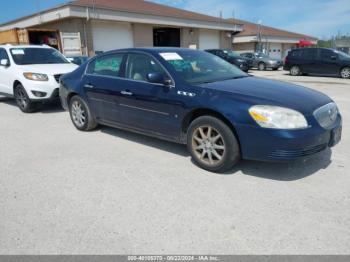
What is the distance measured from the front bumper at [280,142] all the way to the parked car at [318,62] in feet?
47.0

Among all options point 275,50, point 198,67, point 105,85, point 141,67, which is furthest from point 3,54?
point 275,50

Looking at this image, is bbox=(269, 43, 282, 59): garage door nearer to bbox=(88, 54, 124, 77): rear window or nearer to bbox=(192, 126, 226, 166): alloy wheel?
bbox=(88, 54, 124, 77): rear window

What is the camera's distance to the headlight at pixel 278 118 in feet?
11.1

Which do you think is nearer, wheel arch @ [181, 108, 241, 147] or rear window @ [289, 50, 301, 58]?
wheel arch @ [181, 108, 241, 147]

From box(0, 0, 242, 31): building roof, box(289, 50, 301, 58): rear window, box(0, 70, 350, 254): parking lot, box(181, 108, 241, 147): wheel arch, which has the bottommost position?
box(0, 70, 350, 254): parking lot

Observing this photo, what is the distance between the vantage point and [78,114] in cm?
597

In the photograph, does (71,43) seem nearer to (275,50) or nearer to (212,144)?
(212,144)

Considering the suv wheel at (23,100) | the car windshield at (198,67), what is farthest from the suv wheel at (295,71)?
the suv wheel at (23,100)

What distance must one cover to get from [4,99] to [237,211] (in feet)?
33.1

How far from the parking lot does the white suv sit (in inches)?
113

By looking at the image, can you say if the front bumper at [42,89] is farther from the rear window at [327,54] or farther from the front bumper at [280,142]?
the rear window at [327,54]

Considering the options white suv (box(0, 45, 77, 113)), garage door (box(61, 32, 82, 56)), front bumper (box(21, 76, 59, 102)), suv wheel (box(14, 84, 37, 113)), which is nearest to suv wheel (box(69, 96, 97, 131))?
front bumper (box(21, 76, 59, 102))

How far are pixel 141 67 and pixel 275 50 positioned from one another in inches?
1564

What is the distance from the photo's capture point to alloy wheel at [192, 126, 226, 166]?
12.5 feet
